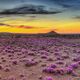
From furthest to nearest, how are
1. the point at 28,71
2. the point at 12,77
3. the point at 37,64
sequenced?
1. the point at 37,64
2. the point at 28,71
3. the point at 12,77

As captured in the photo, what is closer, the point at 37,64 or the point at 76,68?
the point at 76,68

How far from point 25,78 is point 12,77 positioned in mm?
790

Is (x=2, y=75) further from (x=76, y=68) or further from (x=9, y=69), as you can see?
(x=76, y=68)

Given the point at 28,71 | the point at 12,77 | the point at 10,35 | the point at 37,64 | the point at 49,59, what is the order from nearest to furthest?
the point at 12,77 → the point at 28,71 → the point at 37,64 → the point at 49,59 → the point at 10,35

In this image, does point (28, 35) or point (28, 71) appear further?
point (28, 35)

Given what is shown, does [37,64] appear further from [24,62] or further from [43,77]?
[43,77]

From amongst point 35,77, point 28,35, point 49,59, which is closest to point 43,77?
point 35,77

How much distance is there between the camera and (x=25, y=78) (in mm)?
19969

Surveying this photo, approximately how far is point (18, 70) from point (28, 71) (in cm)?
83

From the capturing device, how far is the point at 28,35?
64812 millimetres

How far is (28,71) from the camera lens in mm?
22391

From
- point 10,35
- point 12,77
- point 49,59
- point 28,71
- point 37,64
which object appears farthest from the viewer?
point 10,35

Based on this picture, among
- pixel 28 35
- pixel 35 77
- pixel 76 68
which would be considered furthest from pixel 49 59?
pixel 28 35

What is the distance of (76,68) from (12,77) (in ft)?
18.3
